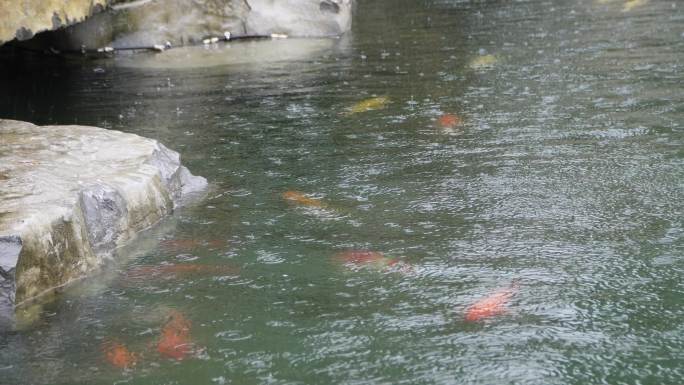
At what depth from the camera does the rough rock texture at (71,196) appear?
5.63 m

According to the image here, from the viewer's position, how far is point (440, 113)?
32.1 feet

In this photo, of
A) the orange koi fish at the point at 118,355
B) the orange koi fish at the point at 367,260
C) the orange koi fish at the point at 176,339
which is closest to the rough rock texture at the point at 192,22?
the orange koi fish at the point at 367,260

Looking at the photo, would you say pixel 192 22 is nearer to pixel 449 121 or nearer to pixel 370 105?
pixel 370 105

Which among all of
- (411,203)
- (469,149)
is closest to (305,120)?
(469,149)

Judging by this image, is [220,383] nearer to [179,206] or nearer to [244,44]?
[179,206]

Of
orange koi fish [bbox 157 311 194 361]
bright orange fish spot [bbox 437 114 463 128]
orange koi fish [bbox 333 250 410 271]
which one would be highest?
bright orange fish spot [bbox 437 114 463 128]

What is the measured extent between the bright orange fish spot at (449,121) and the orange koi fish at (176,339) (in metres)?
4.69

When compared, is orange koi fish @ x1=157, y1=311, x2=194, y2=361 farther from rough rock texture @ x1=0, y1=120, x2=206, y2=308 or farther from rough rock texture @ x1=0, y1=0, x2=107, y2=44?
rough rock texture @ x1=0, y1=0, x2=107, y2=44

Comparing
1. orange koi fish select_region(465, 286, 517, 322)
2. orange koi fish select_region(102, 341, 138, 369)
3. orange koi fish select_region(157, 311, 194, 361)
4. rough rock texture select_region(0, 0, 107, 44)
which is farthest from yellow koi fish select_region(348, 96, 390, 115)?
orange koi fish select_region(102, 341, 138, 369)

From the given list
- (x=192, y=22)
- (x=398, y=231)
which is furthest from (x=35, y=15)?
(x=398, y=231)

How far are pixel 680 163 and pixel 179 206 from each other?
4.27 m

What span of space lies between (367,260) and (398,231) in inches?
23.3

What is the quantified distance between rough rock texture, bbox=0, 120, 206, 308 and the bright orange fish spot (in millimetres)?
2780

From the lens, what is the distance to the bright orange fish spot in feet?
30.6
